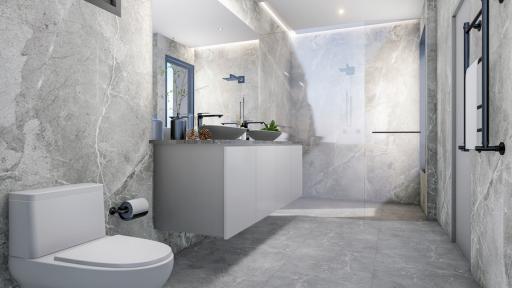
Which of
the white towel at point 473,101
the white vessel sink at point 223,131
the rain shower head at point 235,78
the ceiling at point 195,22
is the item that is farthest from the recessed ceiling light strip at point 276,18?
the white towel at point 473,101

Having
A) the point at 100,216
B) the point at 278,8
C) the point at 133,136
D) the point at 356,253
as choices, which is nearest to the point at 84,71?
the point at 133,136

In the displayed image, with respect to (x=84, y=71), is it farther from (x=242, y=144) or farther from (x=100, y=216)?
(x=242, y=144)

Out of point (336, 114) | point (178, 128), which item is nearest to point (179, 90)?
point (178, 128)

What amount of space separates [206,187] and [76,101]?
0.87m

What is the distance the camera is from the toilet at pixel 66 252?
50.7 inches

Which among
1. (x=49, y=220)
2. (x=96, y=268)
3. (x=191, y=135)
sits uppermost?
(x=191, y=135)

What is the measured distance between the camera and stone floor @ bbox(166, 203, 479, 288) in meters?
2.07

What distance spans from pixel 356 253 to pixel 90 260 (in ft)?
6.31

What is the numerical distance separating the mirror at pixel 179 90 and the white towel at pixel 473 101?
5.93 feet

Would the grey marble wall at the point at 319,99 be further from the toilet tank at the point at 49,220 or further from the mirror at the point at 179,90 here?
the toilet tank at the point at 49,220

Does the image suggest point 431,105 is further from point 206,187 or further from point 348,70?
point 206,187

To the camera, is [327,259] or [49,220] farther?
[327,259]

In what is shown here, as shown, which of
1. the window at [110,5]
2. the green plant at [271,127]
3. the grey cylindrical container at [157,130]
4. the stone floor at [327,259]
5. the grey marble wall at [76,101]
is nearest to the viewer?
the grey marble wall at [76,101]

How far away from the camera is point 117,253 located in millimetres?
1403
